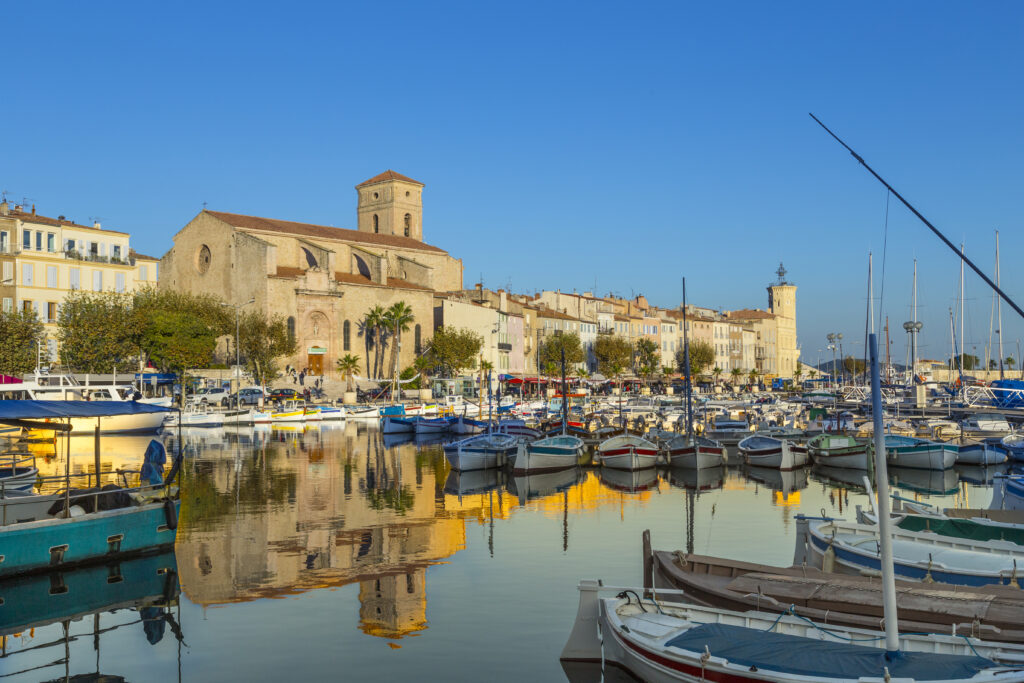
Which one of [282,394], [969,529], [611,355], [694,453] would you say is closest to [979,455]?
[694,453]

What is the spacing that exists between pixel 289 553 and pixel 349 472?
1631 cm

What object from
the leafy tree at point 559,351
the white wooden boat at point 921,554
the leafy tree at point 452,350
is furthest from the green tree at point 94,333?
the white wooden boat at point 921,554

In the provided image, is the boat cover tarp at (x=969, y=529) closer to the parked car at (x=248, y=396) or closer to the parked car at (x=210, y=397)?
the parked car at (x=210, y=397)

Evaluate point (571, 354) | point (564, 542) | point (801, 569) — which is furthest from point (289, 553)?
point (571, 354)

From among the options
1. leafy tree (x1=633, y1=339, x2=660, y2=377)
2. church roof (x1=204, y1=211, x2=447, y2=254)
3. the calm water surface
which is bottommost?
the calm water surface

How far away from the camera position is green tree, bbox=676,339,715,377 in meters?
125

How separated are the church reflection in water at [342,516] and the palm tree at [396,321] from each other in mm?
44164

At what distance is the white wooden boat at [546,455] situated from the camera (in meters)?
38.0

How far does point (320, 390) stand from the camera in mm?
85625

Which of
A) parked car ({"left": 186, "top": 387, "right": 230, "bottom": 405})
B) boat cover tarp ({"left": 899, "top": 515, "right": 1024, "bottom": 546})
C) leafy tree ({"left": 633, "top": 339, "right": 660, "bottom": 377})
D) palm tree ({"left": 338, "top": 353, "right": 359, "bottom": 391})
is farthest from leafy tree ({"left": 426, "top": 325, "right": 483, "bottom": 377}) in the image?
boat cover tarp ({"left": 899, "top": 515, "right": 1024, "bottom": 546})

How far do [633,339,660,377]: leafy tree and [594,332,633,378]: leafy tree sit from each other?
6960mm

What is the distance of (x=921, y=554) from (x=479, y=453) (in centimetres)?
2469

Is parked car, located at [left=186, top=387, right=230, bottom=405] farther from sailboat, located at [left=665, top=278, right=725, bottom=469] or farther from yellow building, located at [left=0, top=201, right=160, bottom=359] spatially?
sailboat, located at [left=665, top=278, right=725, bottom=469]

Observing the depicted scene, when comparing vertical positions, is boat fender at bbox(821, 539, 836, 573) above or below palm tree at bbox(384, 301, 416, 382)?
below
